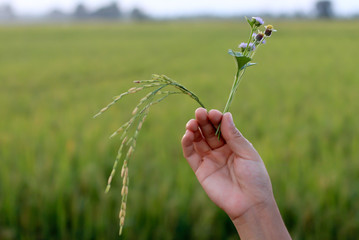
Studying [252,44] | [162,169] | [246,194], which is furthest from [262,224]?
[162,169]

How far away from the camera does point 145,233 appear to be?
1955 millimetres

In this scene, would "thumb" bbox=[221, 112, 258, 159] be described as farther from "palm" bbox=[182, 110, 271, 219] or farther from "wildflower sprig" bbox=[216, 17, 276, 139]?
"wildflower sprig" bbox=[216, 17, 276, 139]

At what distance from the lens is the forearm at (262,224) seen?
0.63m

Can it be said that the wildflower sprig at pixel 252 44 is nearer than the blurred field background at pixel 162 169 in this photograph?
Yes

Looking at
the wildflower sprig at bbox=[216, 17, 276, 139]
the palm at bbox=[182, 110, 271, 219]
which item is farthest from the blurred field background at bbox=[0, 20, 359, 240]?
the wildflower sprig at bbox=[216, 17, 276, 139]

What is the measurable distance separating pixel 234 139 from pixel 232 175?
0.10 meters

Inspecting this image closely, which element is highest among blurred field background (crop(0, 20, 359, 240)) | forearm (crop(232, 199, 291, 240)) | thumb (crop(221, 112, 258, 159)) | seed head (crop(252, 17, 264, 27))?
seed head (crop(252, 17, 264, 27))

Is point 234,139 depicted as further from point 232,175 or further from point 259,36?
point 259,36

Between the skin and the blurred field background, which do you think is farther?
the blurred field background

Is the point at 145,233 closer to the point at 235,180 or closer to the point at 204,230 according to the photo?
the point at 204,230

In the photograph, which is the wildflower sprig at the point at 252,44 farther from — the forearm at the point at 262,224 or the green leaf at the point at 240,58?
the forearm at the point at 262,224

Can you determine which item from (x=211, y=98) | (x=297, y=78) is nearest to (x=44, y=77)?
(x=211, y=98)

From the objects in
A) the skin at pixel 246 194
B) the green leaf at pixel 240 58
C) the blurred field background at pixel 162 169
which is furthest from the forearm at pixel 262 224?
the green leaf at pixel 240 58

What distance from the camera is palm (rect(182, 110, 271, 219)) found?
0.63 m
